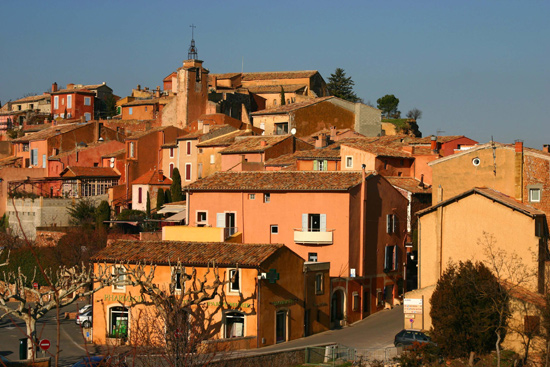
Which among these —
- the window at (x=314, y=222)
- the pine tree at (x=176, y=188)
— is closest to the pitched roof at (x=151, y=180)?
the pine tree at (x=176, y=188)

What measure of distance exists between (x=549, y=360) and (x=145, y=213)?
37898 mm

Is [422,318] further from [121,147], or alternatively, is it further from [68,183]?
[121,147]

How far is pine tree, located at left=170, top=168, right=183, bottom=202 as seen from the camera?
62125 millimetres

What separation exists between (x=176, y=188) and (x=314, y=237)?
22476mm

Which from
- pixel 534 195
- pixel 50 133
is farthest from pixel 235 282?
pixel 50 133

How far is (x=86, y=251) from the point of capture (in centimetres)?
5309

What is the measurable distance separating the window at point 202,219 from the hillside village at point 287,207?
8 cm

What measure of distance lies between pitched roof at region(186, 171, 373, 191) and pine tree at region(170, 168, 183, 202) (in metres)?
15.7

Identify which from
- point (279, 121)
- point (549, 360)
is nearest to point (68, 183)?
point (279, 121)

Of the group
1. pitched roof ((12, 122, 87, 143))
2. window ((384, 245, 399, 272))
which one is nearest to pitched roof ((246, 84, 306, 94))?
pitched roof ((12, 122, 87, 143))

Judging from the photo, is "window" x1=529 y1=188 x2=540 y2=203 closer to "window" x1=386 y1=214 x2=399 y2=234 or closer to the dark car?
the dark car

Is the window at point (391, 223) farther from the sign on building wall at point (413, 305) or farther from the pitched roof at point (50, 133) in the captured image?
the pitched roof at point (50, 133)

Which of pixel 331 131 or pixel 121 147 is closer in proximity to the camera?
pixel 331 131

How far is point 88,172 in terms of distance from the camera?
67.3 m
